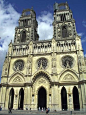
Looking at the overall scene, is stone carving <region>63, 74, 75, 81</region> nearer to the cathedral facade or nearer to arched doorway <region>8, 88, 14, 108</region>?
the cathedral facade

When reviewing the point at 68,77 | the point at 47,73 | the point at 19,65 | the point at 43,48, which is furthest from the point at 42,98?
the point at 43,48

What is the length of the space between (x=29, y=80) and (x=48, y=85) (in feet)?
15.1

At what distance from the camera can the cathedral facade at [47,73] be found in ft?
87.3

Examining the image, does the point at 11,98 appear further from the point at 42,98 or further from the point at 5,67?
the point at 5,67

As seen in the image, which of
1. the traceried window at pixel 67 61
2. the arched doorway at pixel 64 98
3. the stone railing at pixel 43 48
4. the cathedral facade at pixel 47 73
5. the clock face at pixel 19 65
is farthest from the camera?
the clock face at pixel 19 65

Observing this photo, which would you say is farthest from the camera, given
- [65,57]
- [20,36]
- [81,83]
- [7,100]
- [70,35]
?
[20,36]

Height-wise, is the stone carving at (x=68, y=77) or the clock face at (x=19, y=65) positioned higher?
the clock face at (x=19, y=65)

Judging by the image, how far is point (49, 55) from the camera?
102ft

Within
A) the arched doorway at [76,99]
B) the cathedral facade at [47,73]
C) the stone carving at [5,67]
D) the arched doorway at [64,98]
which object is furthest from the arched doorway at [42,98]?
the stone carving at [5,67]

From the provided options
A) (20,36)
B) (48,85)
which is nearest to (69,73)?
(48,85)

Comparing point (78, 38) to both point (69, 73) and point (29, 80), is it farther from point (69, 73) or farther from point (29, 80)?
point (29, 80)

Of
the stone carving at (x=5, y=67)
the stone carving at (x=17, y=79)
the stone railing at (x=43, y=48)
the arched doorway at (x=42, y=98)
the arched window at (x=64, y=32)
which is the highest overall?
the arched window at (x=64, y=32)

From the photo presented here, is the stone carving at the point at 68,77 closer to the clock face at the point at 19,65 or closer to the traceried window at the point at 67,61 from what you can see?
the traceried window at the point at 67,61

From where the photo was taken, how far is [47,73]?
1126 inches
